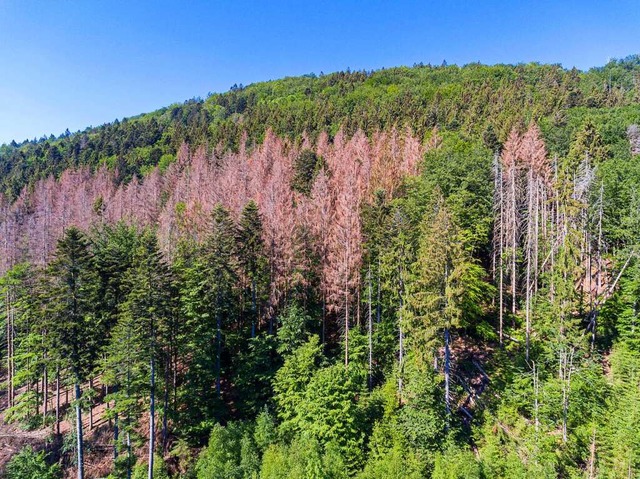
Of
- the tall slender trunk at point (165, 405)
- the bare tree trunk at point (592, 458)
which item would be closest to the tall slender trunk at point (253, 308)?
the tall slender trunk at point (165, 405)

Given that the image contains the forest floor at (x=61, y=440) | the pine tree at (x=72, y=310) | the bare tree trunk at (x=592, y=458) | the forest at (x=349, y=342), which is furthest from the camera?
the forest floor at (x=61, y=440)

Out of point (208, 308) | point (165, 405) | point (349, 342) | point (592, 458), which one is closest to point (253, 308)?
point (208, 308)

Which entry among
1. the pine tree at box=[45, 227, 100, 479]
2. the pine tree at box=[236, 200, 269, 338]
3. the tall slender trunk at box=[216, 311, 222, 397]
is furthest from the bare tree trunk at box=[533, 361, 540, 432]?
→ the pine tree at box=[45, 227, 100, 479]

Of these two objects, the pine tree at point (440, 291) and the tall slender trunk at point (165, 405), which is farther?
the tall slender trunk at point (165, 405)

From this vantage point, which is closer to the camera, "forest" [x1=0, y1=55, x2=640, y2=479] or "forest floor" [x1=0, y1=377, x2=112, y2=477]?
"forest" [x1=0, y1=55, x2=640, y2=479]

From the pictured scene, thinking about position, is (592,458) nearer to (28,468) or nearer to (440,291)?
(440,291)

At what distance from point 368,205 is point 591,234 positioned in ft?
56.9

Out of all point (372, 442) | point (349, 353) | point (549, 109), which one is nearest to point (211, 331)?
point (349, 353)

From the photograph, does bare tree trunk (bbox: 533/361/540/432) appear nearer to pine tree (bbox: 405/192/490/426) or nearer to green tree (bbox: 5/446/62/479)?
pine tree (bbox: 405/192/490/426)

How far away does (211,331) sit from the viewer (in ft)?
84.6

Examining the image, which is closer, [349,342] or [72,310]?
[72,310]

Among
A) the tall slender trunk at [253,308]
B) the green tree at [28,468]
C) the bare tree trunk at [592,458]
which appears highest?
the tall slender trunk at [253,308]

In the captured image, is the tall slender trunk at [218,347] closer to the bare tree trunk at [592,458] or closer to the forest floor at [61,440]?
the forest floor at [61,440]

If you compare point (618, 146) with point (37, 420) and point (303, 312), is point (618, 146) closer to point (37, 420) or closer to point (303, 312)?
point (303, 312)
